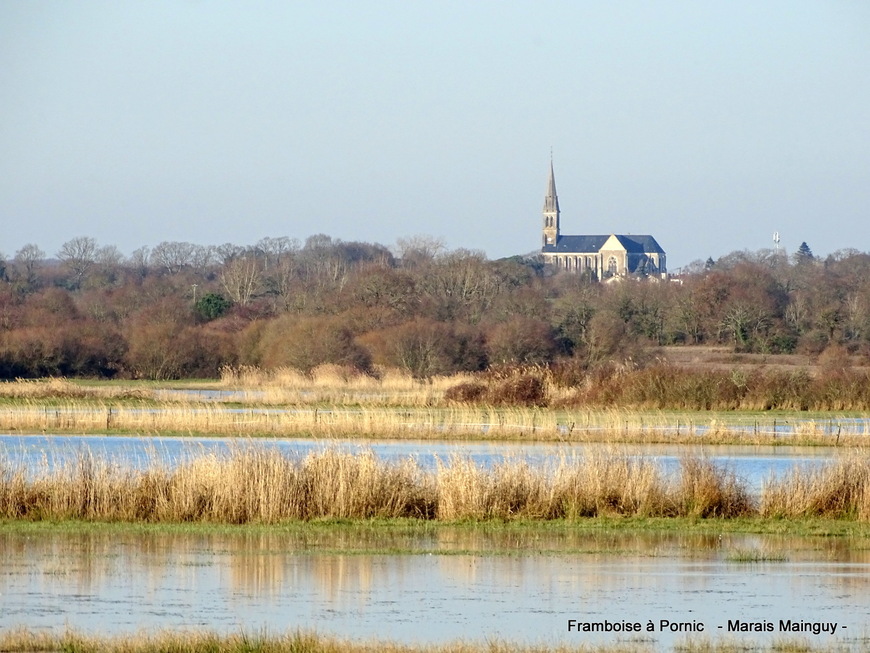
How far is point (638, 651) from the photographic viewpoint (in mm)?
11125

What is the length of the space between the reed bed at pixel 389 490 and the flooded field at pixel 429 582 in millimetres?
839

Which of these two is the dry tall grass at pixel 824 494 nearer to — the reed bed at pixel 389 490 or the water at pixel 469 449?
the reed bed at pixel 389 490

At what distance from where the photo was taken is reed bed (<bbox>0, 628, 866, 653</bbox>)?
10.7 metres

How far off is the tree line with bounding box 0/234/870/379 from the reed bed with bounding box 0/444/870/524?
27650 millimetres

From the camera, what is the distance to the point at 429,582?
48.0ft

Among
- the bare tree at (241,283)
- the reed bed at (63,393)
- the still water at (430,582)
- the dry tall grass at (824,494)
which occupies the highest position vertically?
the bare tree at (241,283)

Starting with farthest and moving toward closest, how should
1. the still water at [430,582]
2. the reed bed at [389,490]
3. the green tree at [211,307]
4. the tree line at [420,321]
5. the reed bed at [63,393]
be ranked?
1. the green tree at [211,307]
2. the tree line at [420,321]
3. the reed bed at [63,393]
4. the reed bed at [389,490]
5. the still water at [430,582]

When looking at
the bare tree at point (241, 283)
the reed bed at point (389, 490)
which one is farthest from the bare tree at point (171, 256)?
the reed bed at point (389, 490)

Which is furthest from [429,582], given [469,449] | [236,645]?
[469,449]

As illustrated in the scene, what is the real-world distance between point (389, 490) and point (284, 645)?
8498 mm

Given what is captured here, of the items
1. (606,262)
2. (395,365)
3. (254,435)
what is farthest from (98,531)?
(606,262)

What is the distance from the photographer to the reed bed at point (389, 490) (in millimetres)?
18625

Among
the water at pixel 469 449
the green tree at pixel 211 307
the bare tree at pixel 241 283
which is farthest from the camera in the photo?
the bare tree at pixel 241 283

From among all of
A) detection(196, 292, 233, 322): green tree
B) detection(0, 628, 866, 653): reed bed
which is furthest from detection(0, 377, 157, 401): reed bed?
detection(0, 628, 866, 653): reed bed
